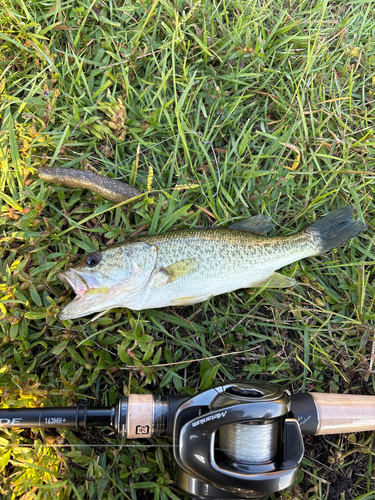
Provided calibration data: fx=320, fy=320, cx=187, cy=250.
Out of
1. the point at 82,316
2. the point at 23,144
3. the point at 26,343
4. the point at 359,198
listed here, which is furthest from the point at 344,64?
the point at 26,343

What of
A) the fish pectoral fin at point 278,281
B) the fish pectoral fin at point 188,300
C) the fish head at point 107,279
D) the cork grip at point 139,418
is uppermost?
the fish head at point 107,279

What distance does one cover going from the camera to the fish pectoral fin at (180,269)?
2.48m

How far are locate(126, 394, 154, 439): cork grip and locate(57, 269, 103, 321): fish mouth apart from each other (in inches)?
28.5

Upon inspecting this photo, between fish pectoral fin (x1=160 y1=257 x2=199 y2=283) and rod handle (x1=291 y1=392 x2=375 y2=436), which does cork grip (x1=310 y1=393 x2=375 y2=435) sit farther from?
fish pectoral fin (x1=160 y1=257 x2=199 y2=283)

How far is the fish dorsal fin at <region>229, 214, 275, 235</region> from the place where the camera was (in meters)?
2.80

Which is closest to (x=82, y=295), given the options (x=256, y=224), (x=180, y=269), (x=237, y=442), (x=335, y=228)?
(x=180, y=269)

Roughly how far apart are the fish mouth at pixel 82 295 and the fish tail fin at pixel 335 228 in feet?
6.11

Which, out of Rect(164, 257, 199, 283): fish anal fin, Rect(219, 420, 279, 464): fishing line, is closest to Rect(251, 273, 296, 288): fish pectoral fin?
Rect(164, 257, 199, 283): fish anal fin

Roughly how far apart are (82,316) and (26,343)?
0.49 metres

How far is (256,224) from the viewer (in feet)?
9.23

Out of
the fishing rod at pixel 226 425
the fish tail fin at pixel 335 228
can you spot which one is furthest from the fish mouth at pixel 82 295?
the fish tail fin at pixel 335 228

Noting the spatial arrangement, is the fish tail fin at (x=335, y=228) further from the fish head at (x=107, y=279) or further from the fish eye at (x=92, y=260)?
the fish eye at (x=92, y=260)

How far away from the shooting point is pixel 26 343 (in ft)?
8.09

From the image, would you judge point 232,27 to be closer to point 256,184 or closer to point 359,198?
point 256,184
